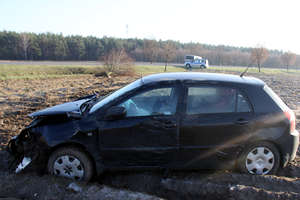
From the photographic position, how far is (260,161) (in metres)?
3.69

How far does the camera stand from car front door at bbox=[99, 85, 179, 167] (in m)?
3.43

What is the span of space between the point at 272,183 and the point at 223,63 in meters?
63.6

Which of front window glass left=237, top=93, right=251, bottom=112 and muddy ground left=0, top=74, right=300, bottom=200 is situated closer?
muddy ground left=0, top=74, right=300, bottom=200

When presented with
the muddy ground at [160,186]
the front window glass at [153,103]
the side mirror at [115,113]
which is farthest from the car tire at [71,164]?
the front window glass at [153,103]

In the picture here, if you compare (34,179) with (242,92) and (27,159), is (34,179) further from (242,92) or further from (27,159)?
(242,92)

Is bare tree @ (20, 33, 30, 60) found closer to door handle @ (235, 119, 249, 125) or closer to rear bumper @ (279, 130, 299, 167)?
door handle @ (235, 119, 249, 125)

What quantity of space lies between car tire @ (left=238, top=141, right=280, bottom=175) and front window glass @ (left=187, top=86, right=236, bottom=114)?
731mm

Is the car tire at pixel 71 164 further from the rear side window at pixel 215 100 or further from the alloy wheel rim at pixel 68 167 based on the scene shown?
the rear side window at pixel 215 100

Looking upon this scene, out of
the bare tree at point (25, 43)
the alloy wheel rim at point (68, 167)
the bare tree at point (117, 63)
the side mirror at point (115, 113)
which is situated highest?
the bare tree at point (25, 43)

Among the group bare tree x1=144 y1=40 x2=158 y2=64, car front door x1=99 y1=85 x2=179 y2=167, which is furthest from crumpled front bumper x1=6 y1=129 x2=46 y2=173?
bare tree x1=144 y1=40 x2=158 y2=64

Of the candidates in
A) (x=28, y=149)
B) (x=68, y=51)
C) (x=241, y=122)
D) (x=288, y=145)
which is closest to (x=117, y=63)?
(x=28, y=149)

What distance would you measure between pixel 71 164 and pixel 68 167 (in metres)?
0.07

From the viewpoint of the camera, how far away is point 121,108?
134 inches

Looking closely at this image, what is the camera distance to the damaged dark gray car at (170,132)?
11.3ft
